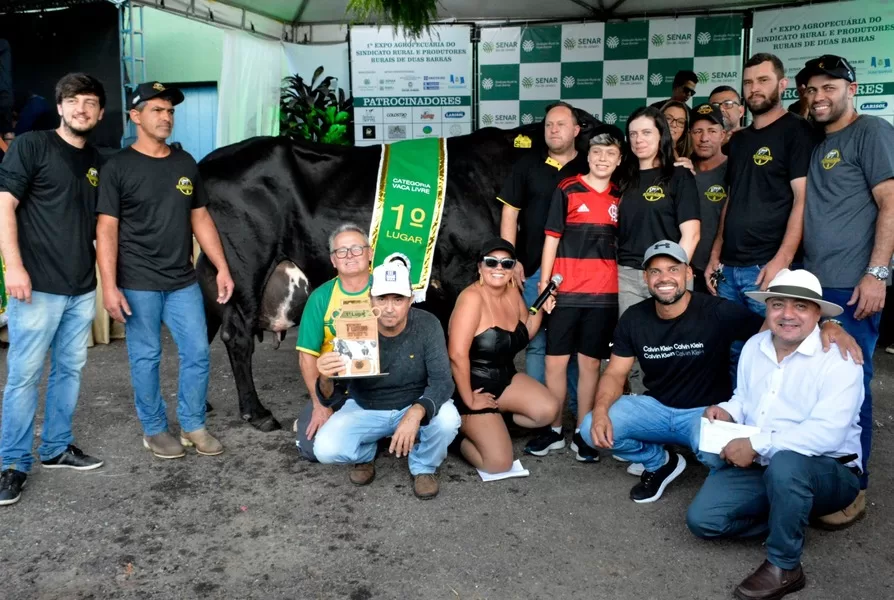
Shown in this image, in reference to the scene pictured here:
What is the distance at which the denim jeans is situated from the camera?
372 cm

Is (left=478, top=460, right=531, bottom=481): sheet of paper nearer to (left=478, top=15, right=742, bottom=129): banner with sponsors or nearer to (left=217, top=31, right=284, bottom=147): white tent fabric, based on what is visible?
(left=217, top=31, right=284, bottom=147): white tent fabric

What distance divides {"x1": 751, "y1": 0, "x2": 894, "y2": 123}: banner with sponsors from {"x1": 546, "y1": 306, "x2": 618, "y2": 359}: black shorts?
516 centimetres

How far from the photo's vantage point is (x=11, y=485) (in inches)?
138

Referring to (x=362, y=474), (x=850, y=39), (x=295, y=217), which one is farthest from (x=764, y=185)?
(x=850, y=39)

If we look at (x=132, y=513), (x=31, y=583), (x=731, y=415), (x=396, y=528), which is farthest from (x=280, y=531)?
(x=731, y=415)

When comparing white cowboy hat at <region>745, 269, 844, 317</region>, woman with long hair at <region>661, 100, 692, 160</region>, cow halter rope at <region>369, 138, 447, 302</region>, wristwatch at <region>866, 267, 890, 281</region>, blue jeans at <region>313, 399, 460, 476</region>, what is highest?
woman with long hair at <region>661, 100, 692, 160</region>

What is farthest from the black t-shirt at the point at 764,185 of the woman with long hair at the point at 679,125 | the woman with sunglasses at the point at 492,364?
the woman with sunglasses at the point at 492,364

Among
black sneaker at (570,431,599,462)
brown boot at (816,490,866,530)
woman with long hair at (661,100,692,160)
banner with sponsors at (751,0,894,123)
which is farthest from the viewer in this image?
banner with sponsors at (751,0,894,123)

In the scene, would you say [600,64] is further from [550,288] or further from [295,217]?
[550,288]

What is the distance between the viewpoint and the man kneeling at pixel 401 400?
352cm

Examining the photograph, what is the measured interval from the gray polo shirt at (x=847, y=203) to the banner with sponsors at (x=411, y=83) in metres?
5.82

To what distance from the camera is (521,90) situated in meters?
8.70

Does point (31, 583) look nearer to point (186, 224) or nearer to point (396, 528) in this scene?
point (396, 528)

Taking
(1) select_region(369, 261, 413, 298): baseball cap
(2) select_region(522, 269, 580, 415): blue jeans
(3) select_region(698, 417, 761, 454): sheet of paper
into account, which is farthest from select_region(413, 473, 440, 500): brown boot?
(3) select_region(698, 417, 761, 454): sheet of paper
